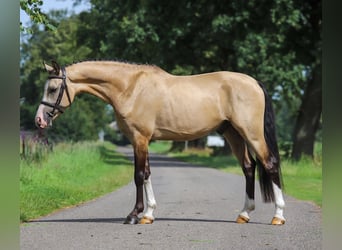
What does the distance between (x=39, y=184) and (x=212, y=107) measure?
5729 millimetres

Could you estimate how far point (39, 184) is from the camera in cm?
1255

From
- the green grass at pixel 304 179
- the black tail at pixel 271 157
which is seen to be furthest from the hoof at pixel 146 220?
the green grass at pixel 304 179

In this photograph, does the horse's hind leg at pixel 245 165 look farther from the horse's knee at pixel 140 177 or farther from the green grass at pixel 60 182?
the green grass at pixel 60 182

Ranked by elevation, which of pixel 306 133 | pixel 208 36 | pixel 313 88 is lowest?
pixel 306 133

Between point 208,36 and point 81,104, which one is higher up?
point 208,36

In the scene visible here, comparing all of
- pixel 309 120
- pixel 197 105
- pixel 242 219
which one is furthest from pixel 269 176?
pixel 309 120

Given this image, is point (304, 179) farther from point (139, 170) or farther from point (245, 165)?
point (139, 170)

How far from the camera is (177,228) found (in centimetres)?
755

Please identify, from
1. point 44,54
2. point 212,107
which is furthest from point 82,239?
point 44,54

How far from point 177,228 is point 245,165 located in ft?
4.97

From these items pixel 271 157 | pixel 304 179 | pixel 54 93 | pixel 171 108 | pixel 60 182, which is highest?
pixel 54 93

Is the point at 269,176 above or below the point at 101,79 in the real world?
below

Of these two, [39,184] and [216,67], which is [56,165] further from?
[216,67]

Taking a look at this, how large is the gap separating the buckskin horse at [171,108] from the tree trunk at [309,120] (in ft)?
60.6
